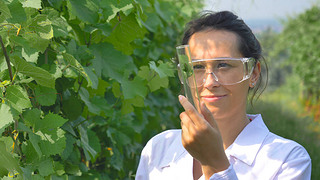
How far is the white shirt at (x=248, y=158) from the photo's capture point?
5.11 ft

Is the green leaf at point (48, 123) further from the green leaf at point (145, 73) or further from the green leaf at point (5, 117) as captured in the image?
the green leaf at point (145, 73)

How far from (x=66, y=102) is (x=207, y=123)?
30.9 inches

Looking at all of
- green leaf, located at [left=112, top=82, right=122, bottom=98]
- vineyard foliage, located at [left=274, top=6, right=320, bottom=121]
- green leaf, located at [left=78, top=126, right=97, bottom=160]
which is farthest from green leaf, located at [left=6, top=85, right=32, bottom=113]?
vineyard foliage, located at [left=274, top=6, right=320, bottom=121]

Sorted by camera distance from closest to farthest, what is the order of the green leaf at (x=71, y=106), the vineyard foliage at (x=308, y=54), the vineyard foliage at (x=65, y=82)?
the vineyard foliage at (x=65, y=82), the green leaf at (x=71, y=106), the vineyard foliage at (x=308, y=54)

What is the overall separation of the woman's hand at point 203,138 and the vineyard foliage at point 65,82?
407 mm

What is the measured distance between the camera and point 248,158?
163cm

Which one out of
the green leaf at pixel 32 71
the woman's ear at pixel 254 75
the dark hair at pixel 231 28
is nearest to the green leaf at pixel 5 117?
the green leaf at pixel 32 71

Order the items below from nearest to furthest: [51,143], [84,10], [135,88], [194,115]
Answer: [194,115] < [51,143] < [84,10] < [135,88]

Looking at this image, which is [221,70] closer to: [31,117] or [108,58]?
[108,58]

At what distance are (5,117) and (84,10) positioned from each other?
0.68 meters

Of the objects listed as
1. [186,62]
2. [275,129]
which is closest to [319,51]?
[275,129]

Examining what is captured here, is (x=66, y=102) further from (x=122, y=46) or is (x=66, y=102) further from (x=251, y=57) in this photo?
(x=251, y=57)

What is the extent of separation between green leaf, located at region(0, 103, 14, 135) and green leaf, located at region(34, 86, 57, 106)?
1.18 ft

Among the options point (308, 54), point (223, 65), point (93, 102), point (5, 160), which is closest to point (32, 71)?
point (5, 160)
